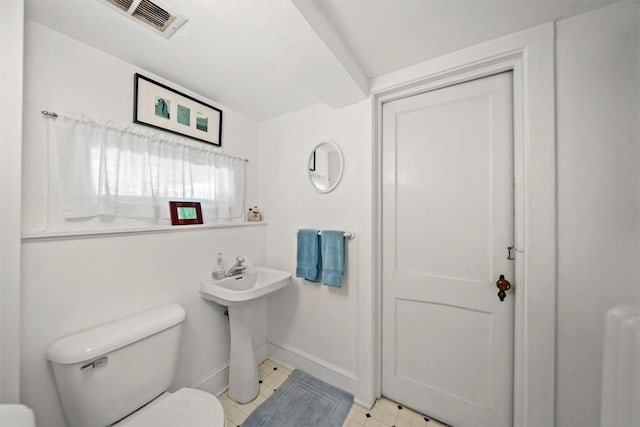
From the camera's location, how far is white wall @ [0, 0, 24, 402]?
0.82 m

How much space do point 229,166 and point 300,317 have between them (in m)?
1.35

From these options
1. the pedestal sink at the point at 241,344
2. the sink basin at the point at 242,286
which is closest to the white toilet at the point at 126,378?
the sink basin at the point at 242,286

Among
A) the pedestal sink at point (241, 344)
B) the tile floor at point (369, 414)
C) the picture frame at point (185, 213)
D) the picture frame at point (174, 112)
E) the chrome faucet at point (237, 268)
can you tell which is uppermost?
the picture frame at point (174, 112)

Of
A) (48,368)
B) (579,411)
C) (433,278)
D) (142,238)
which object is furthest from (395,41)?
(48,368)

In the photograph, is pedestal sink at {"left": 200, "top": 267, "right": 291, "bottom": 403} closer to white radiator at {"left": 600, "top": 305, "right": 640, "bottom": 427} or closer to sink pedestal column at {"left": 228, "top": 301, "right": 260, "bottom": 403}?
sink pedestal column at {"left": 228, "top": 301, "right": 260, "bottom": 403}

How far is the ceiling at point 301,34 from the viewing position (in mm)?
957

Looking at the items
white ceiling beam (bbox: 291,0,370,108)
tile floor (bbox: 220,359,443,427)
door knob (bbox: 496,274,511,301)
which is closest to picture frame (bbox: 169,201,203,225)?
white ceiling beam (bbox: 291,0,370,108)

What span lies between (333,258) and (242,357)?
92 centimetres

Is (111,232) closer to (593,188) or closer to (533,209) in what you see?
(533,209)

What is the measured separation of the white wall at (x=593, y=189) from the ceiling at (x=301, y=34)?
0.18m

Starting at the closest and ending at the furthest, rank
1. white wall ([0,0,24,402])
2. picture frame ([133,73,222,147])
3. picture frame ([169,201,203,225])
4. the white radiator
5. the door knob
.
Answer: the white radiator, white wall ([0,0,24,402]), the door knob, picture frame ([133,73,222,147]), picture frame ([169,201,203,225])

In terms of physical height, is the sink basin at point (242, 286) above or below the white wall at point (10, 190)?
below

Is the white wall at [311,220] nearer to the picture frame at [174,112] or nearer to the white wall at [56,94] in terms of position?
the picture frame at [174,112]

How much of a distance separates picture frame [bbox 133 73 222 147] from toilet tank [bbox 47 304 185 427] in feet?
3.63
